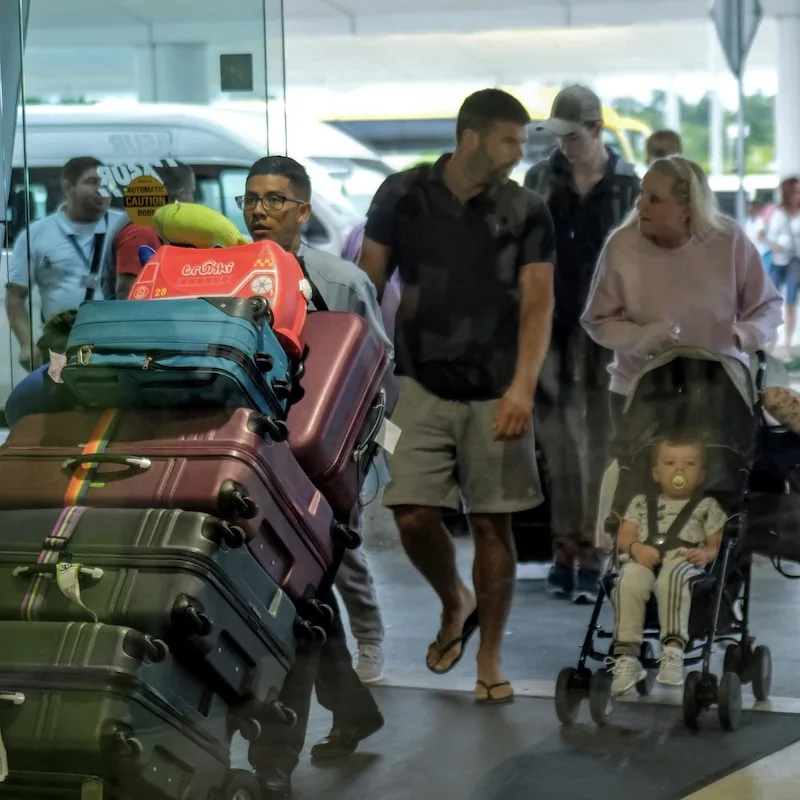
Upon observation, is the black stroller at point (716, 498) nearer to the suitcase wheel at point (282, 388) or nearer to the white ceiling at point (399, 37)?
the white ceiling at point (399, 37)

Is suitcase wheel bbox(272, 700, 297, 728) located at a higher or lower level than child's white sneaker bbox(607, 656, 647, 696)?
higher

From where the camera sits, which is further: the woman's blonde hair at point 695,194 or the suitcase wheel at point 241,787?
the woman's blonde hair at point 695,194

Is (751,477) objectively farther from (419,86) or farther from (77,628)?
(77,628)

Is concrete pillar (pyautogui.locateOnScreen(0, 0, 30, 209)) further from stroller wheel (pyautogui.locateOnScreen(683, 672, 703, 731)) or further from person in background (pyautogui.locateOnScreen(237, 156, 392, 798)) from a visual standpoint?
stroller wheel (pyautogui.locateOnScreen(683, 672, 703, 731))

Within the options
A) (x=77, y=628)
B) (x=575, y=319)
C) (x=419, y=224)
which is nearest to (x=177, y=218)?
(x=419, y=224)

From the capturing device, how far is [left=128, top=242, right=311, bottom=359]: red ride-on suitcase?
282 cm

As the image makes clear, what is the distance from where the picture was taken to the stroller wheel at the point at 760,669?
3.98 metres

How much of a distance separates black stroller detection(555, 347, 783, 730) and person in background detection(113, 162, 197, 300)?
1271 mm

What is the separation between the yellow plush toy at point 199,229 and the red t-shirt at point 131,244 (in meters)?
0.31

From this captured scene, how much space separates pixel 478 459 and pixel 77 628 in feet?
4.92

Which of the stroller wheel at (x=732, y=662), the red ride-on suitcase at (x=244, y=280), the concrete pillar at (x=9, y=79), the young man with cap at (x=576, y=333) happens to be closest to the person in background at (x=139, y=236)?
the concrete pillar at (x=9, y=79)

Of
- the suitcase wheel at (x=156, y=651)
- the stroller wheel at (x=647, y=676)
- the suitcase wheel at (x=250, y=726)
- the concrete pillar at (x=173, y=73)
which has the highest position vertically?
the concrete pillar at (x=173, y=73)

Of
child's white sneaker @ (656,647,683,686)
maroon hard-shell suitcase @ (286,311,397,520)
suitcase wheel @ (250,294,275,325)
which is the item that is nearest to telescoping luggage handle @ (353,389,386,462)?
maroon hard-shell suitcase @ (286,311,397,520)

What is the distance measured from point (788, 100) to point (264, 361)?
6.15 ft
